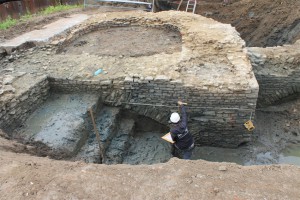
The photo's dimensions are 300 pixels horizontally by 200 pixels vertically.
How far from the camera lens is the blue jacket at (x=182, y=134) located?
15.6ft

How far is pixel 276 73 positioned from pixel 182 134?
10.6ft

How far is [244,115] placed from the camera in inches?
209

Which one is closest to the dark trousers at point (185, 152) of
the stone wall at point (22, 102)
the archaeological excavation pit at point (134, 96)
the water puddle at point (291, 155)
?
the archaeological excavation pit at point (134, 96)

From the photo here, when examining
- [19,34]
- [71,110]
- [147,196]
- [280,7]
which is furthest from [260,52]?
[19,34]

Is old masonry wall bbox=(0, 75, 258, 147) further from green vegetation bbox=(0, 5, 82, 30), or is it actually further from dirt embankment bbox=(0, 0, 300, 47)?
green vegetation bbox=(0, 5, 82, 30)

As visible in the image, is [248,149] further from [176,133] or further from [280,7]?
[280,7]

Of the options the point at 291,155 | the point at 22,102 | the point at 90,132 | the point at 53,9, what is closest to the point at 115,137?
the point at 90,132

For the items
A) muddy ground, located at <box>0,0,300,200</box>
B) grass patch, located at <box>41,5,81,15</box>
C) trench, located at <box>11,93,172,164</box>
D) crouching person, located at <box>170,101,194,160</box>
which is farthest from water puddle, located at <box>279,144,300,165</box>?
grass patch, located at <box>41,5,81,15</box>

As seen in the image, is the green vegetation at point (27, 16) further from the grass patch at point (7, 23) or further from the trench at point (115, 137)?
the trench at point (115, 137)

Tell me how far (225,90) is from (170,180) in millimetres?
2677

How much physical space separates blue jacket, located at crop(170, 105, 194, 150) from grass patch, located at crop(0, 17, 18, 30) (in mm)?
6080

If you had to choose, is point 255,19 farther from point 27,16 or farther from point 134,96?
point 27,16

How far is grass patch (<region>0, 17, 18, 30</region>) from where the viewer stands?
26.0 ft

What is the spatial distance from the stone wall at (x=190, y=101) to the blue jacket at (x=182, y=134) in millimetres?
486
